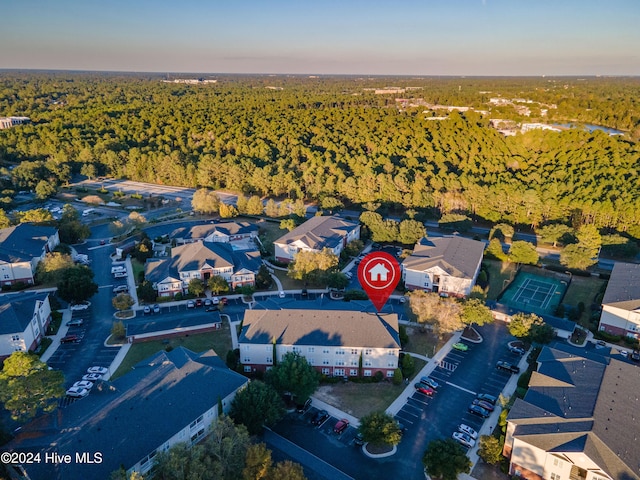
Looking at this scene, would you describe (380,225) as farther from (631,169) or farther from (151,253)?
(631,169)

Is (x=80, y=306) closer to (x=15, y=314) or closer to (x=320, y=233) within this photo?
(x=15, y=314)

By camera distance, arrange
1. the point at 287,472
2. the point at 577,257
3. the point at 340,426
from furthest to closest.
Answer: the point at 577,257 → the point at 340,426 → the point at 287,472

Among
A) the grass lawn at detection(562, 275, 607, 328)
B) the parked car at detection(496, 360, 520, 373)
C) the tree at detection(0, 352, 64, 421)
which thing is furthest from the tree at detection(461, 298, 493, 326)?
the tree at detection(0, 352, 64, 421)

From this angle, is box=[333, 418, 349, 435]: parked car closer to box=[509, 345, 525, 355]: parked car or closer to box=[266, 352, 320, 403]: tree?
box=[266, 352, 320, 403]: tree

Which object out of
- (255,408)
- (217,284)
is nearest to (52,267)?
(217,284)

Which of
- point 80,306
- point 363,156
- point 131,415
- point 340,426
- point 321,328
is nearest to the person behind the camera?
point 131,415

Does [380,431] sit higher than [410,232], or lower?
lower
